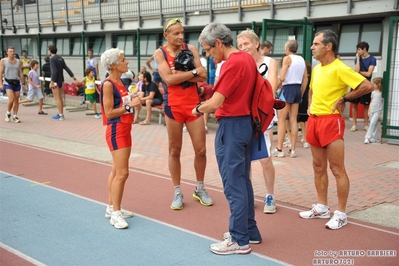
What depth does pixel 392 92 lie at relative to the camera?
31.6ft

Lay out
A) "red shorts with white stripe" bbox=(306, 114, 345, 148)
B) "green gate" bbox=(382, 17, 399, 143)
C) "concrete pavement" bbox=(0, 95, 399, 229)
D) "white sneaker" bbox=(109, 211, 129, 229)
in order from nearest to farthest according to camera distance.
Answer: "red shorts with white stripe" bbox=(306, 114, 345, 148) < "white sneaker" bbox=(109, 211, 129, 229) < "concrete pavement" bbox=(0, 95, 399, 229) < "green gate" bbox=(382, 17, 399, 143)

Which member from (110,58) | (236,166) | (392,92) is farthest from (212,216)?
(392,92)

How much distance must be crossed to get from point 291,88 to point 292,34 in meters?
3.63

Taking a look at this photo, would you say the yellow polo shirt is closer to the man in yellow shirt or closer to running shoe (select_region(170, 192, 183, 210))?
the man in yellow shirt

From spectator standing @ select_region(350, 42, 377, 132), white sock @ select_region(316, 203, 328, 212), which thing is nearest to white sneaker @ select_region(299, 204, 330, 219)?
white sock @ select_region(316, 203, 328, 212)

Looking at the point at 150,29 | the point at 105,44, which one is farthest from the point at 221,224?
the point at 105,44

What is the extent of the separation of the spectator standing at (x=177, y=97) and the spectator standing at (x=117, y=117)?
551 millimetres

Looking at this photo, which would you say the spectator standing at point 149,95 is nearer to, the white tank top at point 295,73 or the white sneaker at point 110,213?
the white tank top at point 295,73

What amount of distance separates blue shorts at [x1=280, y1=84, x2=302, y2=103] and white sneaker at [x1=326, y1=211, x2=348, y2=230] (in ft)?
12.7

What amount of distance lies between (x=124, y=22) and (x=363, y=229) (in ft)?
55.0

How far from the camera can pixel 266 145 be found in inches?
181

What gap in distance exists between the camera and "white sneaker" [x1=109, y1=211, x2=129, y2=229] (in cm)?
493

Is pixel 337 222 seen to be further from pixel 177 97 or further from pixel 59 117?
pixel 59 117

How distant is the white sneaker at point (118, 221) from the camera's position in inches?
194
